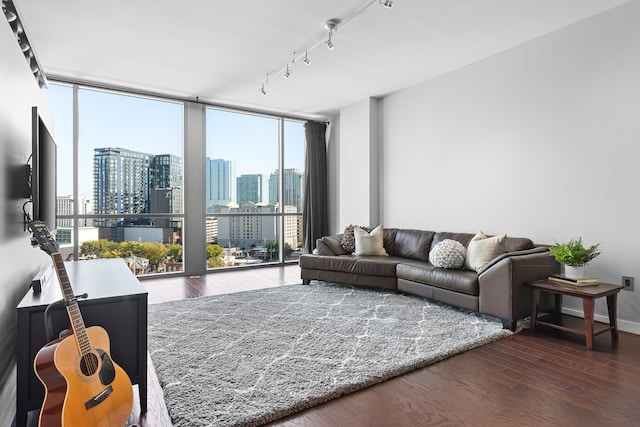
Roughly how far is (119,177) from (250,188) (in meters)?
2.07

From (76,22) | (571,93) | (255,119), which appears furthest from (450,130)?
(76,22)

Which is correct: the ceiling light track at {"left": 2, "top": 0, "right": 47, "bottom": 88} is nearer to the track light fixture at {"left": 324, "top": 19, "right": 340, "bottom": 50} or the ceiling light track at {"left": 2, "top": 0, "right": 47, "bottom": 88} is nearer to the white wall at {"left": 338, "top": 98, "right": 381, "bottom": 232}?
the track light fixture at {"left": 324, "top": 19, "right": 340, "bottom": 50}

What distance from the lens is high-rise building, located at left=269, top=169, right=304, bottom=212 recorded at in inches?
271

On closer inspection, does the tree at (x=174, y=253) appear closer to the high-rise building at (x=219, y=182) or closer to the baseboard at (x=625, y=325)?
the high-rise building at (x=219, y=182)

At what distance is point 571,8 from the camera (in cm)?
330

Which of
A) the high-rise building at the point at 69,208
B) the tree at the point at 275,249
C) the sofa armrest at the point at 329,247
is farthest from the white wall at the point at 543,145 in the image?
the high-rise building at the point at 69,208

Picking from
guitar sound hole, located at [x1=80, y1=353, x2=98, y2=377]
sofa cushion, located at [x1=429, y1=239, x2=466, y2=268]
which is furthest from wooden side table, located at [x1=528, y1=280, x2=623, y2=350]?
guitar sound hole, located at [x1=80, y1=353, x2=98, y2=377]

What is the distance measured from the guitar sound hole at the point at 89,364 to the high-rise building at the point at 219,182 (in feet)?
15.3

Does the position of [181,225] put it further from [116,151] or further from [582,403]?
[582,403]

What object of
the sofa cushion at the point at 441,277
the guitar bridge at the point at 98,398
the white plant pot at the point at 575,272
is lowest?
the guitar bridge at the point at 98,398

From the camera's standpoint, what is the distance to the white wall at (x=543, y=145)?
10.8ft

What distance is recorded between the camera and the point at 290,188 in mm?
7031

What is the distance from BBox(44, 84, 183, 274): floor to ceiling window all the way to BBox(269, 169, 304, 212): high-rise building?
166cm

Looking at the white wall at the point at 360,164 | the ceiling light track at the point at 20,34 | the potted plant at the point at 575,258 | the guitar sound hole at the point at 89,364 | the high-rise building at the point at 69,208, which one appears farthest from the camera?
the white wall at the point at 360,164
